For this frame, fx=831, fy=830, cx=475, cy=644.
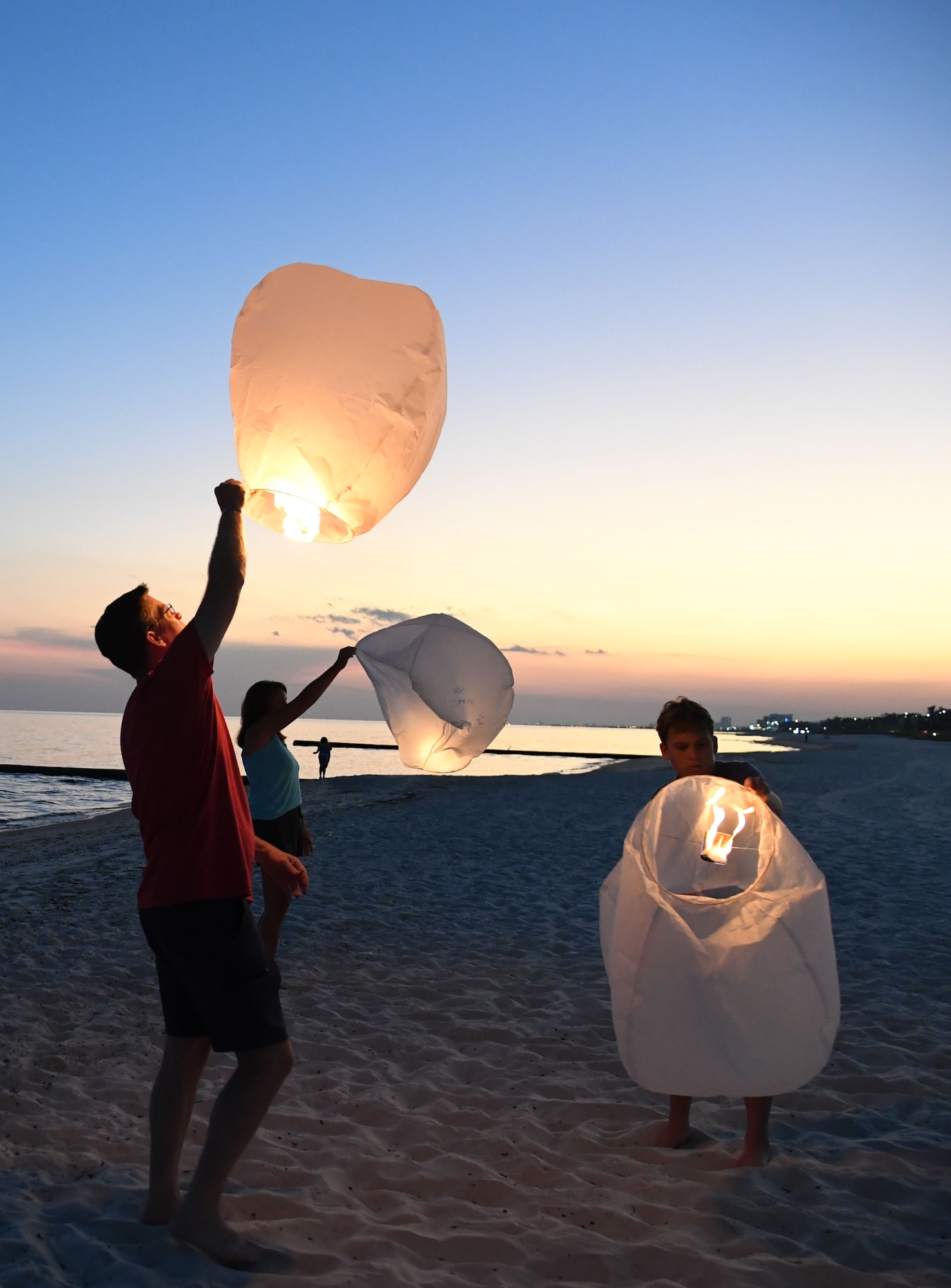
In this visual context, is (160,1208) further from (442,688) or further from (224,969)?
(442,688)

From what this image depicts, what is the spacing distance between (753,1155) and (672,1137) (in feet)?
1.01

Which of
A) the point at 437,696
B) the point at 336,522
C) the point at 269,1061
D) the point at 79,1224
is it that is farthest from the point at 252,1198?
the point at 336,522

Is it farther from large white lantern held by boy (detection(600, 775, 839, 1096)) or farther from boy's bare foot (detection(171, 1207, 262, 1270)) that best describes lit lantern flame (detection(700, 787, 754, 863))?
boy's bare foot (detection(171, 1207, 262, 1270))

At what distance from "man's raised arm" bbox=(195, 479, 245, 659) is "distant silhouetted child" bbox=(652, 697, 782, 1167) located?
5.45ft

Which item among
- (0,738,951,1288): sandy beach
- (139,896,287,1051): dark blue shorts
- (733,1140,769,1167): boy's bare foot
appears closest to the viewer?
(139,896,287,1051): dark blue shorts

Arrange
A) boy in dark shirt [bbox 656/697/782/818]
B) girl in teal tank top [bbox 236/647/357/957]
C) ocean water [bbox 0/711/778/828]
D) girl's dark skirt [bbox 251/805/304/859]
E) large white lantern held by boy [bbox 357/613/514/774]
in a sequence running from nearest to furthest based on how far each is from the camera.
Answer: large white lantern held by boy [bbox 357/613/514/774] → boy in dark shirt [bbox 656/697/782/818] → girl in teal tank top [bbox 236/647/357/957] → girl's dark skirt [bbox 251/805/304/859] → ocean water [bbox 0/711/778/828]

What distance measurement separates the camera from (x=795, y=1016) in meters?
2.46

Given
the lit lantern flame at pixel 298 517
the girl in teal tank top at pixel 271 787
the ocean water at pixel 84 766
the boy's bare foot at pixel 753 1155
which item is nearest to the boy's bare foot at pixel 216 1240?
the boy's bare foot at pixel 753 1155

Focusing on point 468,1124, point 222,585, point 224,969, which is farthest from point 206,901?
point 468,1124

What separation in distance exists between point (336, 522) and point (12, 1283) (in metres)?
2.19

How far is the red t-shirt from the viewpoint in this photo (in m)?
2.15

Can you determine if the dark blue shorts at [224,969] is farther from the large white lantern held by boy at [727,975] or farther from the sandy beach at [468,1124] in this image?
the large white lantern held by boy at [727,975]

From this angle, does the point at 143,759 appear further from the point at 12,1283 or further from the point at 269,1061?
the point at 12,1283

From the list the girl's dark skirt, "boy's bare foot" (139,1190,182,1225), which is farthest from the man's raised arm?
the girl's dark skirt
